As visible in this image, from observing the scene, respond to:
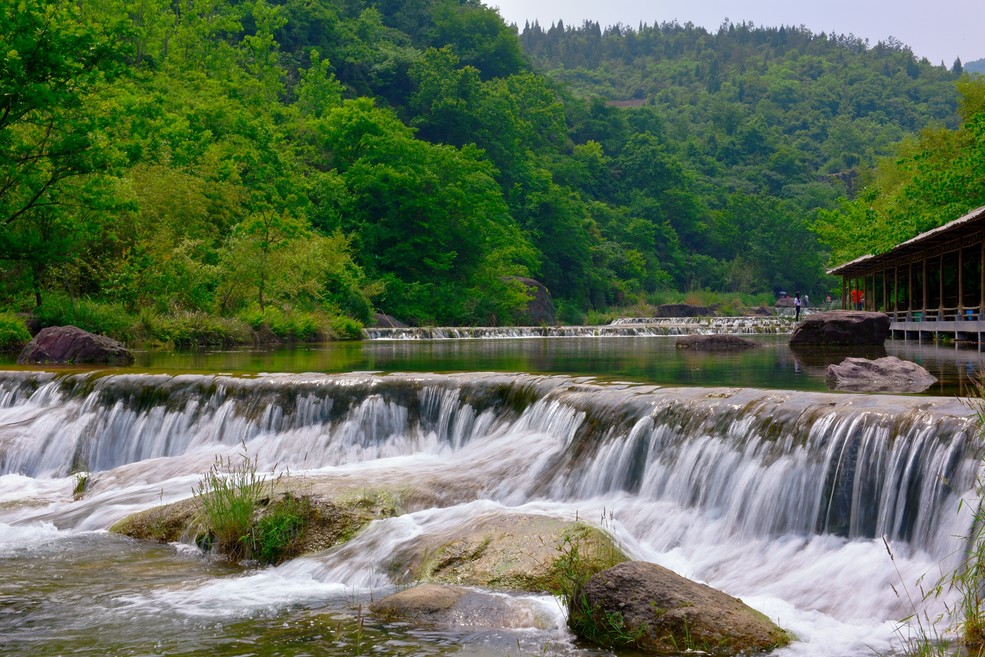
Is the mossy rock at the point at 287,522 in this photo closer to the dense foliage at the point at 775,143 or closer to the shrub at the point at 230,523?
the shrub at the point at 230,523

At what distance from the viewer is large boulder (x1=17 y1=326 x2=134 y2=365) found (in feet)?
73.3

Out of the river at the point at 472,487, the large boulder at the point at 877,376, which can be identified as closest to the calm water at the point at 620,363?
the large boulder at the point at 877,376

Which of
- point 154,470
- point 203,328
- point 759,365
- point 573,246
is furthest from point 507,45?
point 154,470

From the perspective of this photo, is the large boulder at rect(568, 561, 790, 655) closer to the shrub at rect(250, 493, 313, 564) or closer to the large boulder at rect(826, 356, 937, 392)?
the shrub at rect(250, 493, 313, 564)

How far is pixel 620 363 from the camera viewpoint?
71.6ft

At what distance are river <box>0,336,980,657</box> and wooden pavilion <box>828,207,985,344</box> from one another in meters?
13.9

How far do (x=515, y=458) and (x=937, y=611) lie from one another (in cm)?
588

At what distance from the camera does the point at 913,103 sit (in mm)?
171250

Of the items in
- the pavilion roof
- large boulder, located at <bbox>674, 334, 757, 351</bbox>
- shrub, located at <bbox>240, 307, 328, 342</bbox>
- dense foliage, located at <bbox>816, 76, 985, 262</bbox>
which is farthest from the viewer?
shrub, located at <bbox>240, 307, 328, 342</bbox>

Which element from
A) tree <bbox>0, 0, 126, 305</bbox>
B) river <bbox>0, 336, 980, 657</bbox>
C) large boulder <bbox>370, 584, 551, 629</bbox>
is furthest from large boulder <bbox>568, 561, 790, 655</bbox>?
tree <bbox>0, 0, 126, 305</bbox>

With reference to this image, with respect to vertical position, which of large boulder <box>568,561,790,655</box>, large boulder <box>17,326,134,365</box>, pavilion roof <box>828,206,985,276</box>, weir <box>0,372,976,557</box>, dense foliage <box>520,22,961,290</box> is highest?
dense foliage <box>520,22,961,290</box>

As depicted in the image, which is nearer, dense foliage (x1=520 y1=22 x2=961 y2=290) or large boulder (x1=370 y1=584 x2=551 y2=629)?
large boulder (x1=370 y1=584 x2=551 y2=629)

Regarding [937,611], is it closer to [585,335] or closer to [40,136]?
[40,136]

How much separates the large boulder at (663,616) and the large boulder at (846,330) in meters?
24.0
